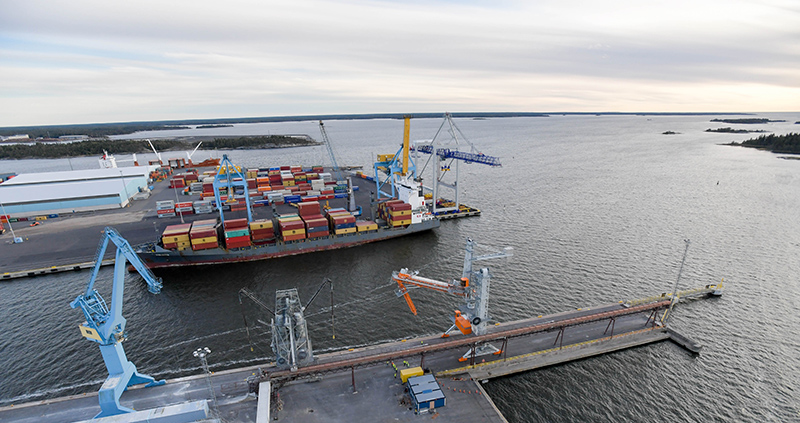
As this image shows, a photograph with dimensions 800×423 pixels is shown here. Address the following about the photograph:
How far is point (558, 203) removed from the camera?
94.3m

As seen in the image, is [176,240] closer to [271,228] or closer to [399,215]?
[271,228]

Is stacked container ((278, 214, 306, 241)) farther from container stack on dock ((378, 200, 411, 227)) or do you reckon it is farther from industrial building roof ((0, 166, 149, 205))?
industrial building roof ((0, 166, 149, 205))

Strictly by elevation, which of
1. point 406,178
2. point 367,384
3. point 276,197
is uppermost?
point 406,178

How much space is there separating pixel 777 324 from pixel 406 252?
5144 cm

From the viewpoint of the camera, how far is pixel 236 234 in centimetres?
6181

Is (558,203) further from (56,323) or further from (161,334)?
(56,323)

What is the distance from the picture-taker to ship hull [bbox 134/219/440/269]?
2340 inches

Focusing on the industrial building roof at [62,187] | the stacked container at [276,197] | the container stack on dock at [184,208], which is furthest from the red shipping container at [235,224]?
the industrial building roof at [62,187]

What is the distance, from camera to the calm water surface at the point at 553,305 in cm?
3331

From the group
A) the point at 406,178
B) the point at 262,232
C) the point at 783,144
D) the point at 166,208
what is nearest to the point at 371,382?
the point at 262,232

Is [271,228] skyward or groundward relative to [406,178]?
groundward

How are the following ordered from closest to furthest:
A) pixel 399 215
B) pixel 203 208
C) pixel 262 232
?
pixel 262 232, pixel 399 215, pixel 203 208

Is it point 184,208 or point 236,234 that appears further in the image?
point 184,208

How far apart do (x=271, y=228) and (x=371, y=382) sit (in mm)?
41379
